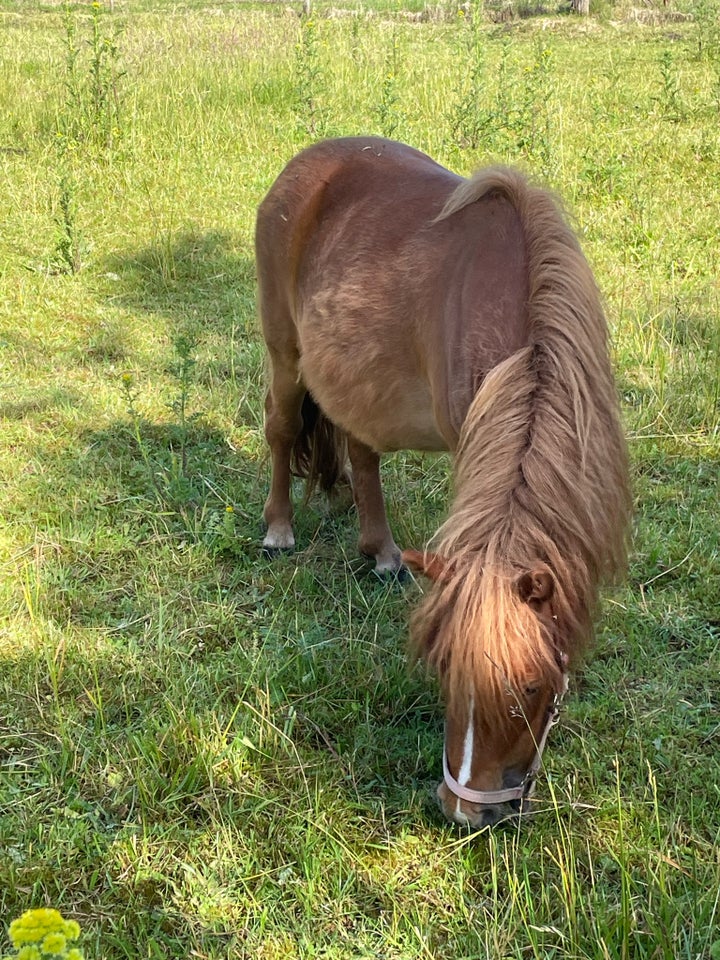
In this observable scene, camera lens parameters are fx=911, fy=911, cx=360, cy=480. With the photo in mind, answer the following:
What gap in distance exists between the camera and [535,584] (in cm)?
191

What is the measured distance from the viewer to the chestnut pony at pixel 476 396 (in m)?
2.00

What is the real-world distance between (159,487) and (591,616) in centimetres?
238

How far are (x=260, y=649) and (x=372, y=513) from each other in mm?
847

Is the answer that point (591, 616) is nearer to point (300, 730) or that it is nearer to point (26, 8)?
point (300, 730)

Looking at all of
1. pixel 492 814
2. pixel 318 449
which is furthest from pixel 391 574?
pixel 492 814

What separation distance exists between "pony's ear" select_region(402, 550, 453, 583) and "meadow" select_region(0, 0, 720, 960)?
67 centimetres

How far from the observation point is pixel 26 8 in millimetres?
21062

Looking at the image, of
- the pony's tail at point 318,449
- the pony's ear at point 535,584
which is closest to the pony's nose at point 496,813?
the pony's ear at point 535,584

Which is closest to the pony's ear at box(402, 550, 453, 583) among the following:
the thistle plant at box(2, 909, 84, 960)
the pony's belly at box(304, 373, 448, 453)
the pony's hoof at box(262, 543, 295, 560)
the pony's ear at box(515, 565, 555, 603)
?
the pony's ear at box(515, 565, 555, 603)

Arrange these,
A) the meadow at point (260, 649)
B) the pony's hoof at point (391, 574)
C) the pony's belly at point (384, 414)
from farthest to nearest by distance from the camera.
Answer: the pony's hoof at point (391, 574), the pony's belly at point (384, 414), the meadow at point (260, 649)

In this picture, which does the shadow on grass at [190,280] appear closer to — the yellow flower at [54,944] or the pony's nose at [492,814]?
the pony's nose at [492,814]

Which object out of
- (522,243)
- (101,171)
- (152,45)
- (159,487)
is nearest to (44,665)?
(159,487)

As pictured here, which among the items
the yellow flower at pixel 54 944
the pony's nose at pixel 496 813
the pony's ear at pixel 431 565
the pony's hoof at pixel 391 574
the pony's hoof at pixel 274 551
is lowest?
the pony's hoof at pixel 274 551

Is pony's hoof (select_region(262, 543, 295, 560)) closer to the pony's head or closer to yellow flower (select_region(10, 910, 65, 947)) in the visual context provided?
the pony's head
